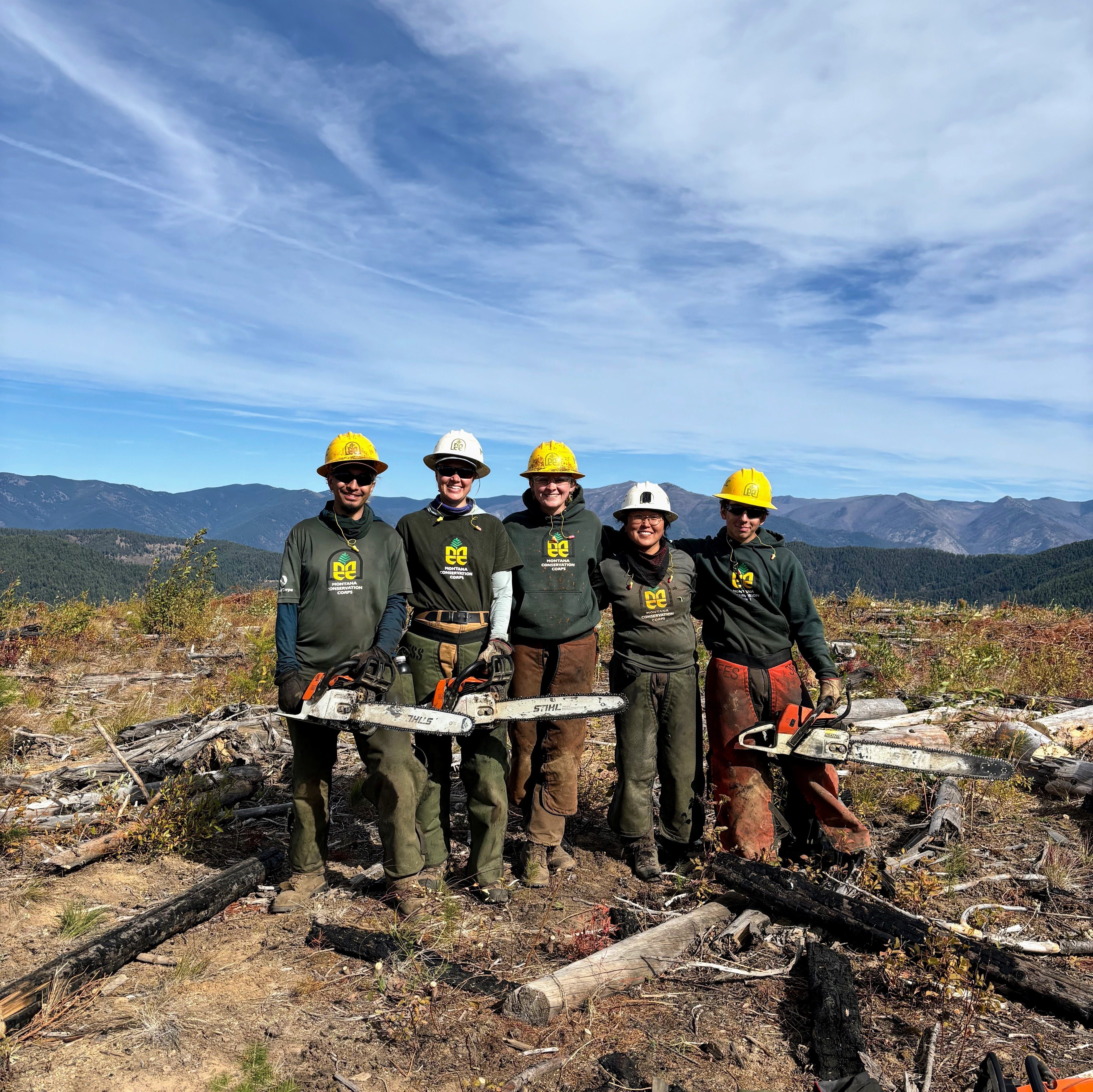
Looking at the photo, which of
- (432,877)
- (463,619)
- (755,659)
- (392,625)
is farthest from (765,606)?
Result: (432,877)

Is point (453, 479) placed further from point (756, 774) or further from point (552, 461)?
point (756, 774)

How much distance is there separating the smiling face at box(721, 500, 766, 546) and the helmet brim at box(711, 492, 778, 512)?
0.02 m

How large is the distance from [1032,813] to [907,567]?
7269 inches

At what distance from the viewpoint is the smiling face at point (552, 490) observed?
16.6 feet

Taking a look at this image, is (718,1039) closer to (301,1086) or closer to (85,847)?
(301,1086)

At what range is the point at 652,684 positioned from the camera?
16.3 feet

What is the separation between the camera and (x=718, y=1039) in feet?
10.8

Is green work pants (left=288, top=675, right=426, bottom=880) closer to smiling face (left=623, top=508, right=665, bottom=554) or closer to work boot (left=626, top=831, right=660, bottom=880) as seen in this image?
work boot (left=626, top=831, right=660, bottom=880)

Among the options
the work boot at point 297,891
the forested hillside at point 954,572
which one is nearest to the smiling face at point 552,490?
the work boot at point 297,891

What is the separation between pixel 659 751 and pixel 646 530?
1.60 metres

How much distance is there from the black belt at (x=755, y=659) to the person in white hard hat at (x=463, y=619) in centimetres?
154

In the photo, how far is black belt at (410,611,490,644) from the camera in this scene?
4.75 m

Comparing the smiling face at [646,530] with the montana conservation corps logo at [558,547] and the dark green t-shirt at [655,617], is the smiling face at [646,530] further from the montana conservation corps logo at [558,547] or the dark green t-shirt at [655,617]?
the montana conservation corps logo at [558,547]

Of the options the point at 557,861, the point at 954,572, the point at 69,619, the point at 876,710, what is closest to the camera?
the point at 557,861
